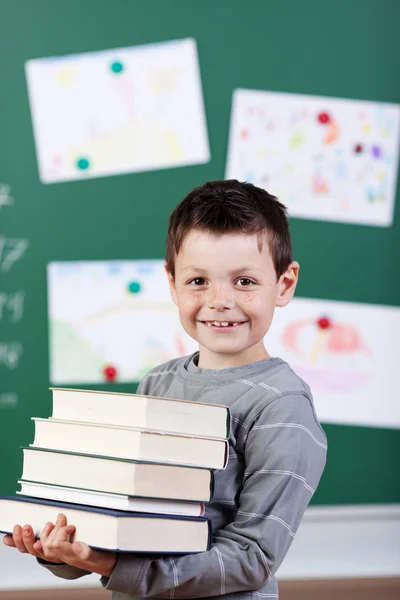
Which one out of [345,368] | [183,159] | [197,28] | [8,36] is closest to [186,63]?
[197,28]

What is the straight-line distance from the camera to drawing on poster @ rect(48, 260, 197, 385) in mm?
2391

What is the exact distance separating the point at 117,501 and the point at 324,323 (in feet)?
5.55

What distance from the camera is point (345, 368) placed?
2475 millimetres

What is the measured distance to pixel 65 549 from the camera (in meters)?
0.86

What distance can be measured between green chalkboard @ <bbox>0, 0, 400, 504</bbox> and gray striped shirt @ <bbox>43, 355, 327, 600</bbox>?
4.62 ft

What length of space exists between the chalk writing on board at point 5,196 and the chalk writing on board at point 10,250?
0.33ft

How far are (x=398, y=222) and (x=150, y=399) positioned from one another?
5.98 feet

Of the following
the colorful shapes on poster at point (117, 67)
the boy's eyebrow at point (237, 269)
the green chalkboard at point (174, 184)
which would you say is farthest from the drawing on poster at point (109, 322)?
the boy's eyebrow at point (237, 269)

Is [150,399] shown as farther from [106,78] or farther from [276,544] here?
[106,78]

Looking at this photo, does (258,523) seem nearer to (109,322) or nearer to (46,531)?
(46,531)

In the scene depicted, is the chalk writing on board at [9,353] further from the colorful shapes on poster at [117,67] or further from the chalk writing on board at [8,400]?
the colorful shapes on poster at [117,67]

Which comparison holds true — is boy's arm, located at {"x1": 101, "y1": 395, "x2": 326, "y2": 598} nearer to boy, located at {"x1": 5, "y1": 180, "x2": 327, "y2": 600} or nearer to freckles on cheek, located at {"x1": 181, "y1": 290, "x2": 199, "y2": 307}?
boy, located at {"x1": 5, "y1": 180, "x2": 327, "y2": 600}

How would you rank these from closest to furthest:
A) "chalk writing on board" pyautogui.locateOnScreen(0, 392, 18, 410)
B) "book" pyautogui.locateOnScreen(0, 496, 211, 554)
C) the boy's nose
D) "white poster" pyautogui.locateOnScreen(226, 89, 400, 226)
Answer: "book" pyautogui.locateOnScreen(0, 496, 211, 554) → the boy's nose → "chalk writing on board" pyautogui.locateOnScreen(0, 392, 18, 410) → "white poster" pyautogui.locateOnScreen(226, 89, 400, 226)

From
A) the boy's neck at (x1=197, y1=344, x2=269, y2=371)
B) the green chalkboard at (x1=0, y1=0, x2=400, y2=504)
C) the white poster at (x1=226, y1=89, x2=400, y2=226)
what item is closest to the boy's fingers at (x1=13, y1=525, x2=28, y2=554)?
the boy's neck at (x1=197, y1=344, x2=269, y2=371)
